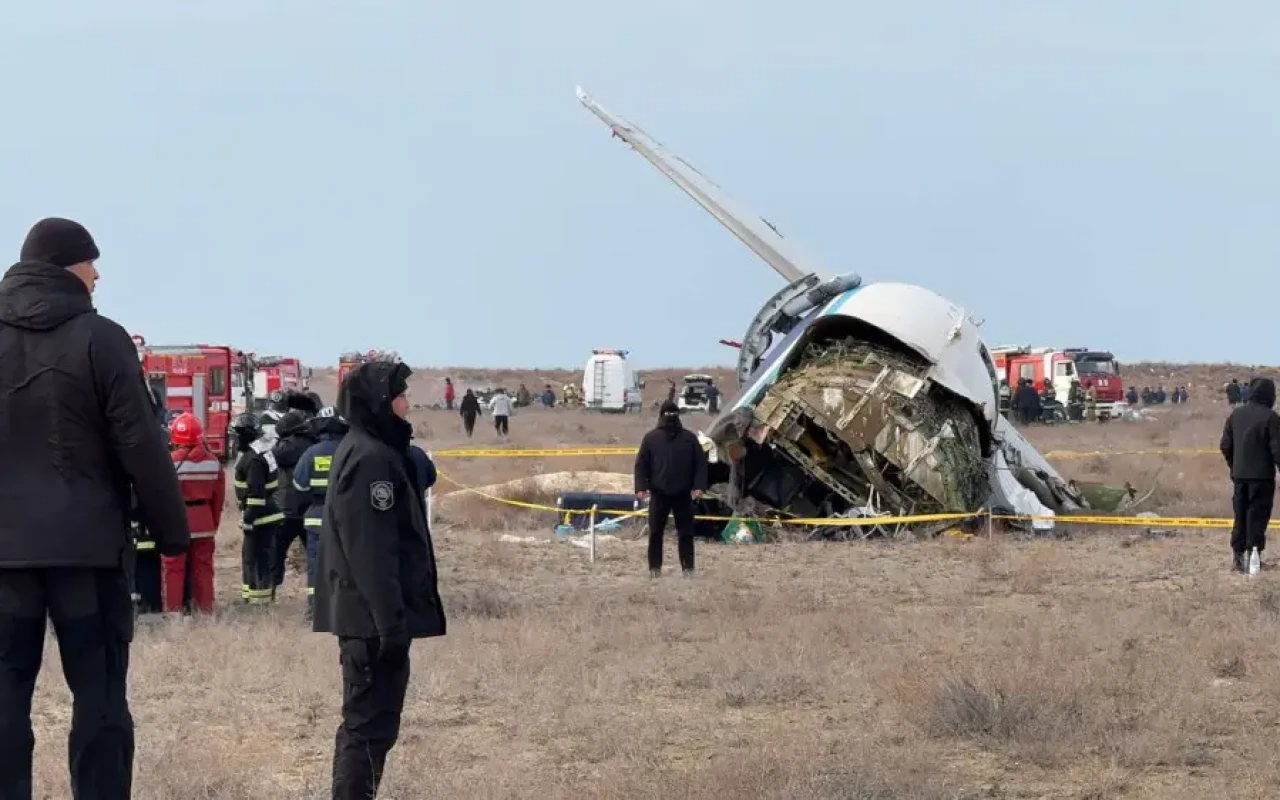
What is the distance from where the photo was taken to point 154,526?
496 centimetres

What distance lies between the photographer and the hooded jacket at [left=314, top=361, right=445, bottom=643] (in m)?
5.65

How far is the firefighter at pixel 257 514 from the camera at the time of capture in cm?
1244

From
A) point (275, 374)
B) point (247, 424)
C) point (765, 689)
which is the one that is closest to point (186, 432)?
point (247, 424)

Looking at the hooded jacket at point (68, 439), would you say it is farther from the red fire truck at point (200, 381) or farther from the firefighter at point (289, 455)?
the red fire truck at point (200, 381)

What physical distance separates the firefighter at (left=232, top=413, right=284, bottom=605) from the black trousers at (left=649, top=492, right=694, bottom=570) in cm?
346

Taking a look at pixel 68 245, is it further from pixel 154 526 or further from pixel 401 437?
pixel 401 437

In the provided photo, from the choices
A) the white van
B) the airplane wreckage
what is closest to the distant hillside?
the white van

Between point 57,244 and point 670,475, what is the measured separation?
9596 millimetres

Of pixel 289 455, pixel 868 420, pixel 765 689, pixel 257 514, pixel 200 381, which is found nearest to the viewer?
pixel 765 689

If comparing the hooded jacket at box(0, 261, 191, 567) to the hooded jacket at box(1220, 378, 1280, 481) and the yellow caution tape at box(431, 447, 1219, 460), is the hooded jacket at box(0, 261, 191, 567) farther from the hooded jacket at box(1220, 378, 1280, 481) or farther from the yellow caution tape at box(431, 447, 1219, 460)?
the yellow caution tape at box(431, 447, 1219, 460)

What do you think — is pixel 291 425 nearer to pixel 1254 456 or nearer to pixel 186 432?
pixel 186 432

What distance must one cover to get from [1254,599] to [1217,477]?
46.9ft

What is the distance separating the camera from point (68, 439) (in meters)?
4.87

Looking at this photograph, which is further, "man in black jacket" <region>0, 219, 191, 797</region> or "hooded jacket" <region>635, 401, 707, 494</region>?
"hooded jacket" <region>635, 401, 707, 494</region>
